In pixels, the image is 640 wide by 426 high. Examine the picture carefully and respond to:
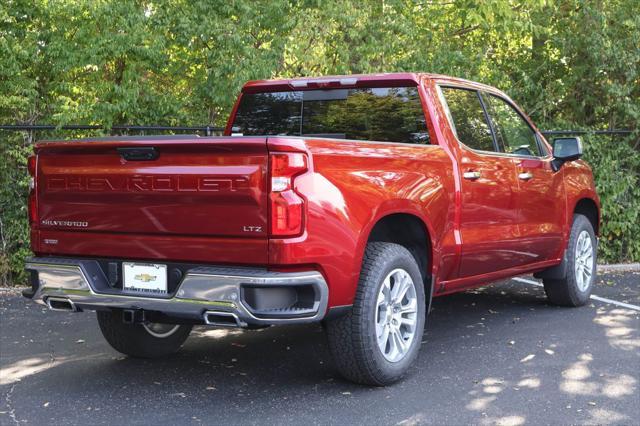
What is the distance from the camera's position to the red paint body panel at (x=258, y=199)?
4379 millimetres

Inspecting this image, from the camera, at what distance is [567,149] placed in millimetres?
7145

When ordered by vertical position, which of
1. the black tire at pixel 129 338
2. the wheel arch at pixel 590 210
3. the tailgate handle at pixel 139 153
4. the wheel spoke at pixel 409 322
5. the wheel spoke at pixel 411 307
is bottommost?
the black tire at pixel 129 338

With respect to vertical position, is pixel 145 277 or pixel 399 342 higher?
pixel 145 277

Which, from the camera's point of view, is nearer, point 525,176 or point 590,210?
point 525,176

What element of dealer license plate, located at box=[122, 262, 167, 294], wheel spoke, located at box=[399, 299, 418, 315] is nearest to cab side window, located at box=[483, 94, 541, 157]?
wheel spoke, located at box=[399, 299, 418, 315]

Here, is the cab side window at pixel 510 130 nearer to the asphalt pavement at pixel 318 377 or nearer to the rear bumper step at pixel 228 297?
the asphalt pavement at pixel 318 377

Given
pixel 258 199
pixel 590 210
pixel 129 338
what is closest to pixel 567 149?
pixel 590 210

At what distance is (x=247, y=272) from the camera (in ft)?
14.2

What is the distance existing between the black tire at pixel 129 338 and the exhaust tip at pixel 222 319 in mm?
1472

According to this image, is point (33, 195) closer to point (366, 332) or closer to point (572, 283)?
point (366, 332)

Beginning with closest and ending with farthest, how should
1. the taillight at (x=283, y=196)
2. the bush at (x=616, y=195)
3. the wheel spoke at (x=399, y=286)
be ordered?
the taillight at (x=283, y=196) < the wheel spoke at (x=399, y=286) < the bush at (x=616, y=195)

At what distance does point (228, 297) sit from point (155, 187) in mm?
762

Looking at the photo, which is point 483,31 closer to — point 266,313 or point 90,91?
point 90,91

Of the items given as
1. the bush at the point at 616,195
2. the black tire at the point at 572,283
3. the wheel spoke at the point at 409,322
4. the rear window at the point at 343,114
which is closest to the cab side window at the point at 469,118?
the rear window at the point at 343,114
